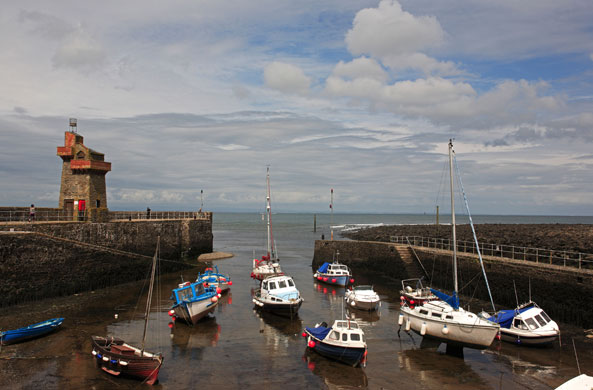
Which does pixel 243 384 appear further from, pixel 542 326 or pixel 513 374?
pixel 542 326

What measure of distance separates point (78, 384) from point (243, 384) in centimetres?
687

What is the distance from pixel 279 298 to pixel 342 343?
8987mm

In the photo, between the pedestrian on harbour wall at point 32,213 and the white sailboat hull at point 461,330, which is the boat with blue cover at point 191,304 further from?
the pedestrian on harbour wall at point 32,213

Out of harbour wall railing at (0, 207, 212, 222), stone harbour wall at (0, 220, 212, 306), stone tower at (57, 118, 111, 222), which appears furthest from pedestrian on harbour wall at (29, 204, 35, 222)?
stone tower at (57, 118, 111, 222)

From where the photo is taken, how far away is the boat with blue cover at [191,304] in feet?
A: 85.0

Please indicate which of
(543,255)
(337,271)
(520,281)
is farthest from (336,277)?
(543,255)

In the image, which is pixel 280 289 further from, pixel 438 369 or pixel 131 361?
pixel 131 361

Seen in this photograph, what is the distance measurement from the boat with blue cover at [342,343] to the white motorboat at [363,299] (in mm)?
8883

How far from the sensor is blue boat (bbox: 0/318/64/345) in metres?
21.2

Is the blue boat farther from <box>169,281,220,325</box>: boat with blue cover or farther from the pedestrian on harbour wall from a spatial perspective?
the pedestrian on harbour wall

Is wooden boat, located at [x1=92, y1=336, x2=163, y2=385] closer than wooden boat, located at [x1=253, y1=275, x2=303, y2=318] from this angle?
Yes

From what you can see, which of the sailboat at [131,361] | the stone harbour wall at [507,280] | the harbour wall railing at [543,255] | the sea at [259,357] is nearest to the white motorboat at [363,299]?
the sea at [259,357]

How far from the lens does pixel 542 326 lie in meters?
21.6

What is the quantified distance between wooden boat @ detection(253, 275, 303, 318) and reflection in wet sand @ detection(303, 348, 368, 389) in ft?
22.0
